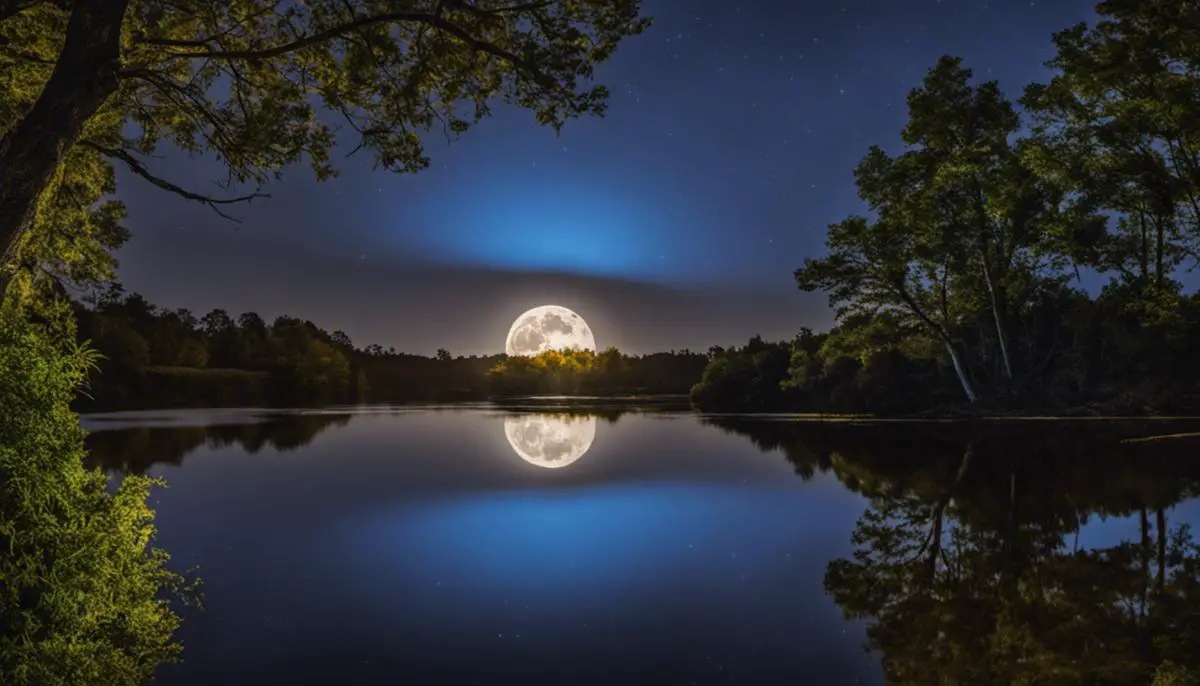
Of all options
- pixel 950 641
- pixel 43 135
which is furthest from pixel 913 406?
pixel 43 135

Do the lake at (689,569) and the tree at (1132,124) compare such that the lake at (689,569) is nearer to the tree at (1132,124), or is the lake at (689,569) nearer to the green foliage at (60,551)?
the green foliage at (60,551)

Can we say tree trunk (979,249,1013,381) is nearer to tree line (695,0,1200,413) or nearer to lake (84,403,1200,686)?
tree line (695,0,1200,413)

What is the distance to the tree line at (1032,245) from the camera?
20812 mm

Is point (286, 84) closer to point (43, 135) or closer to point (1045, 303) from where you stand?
point (43, 135)

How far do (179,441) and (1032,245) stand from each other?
32.0 meters

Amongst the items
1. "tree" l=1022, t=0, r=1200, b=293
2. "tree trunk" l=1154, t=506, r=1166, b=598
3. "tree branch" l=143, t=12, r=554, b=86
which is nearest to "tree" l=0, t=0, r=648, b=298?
"tree branch" l=143, t=12, r=554, b=86

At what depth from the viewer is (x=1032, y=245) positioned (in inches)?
1032

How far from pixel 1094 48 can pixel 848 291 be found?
11399mm

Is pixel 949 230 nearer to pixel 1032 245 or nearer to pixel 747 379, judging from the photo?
pixel 1032 245

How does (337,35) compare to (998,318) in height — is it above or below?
above

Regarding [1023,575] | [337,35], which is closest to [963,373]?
[1023,575]

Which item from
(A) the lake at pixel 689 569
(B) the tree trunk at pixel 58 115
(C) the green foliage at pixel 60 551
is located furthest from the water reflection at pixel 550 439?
(B) the tree trunk at pixel 58 115

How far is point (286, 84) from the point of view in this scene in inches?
359

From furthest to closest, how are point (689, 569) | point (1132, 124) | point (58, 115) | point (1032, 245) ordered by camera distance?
point (1032, 245) → point (1132, 124) → point (689, 569) → point (58, 115)
